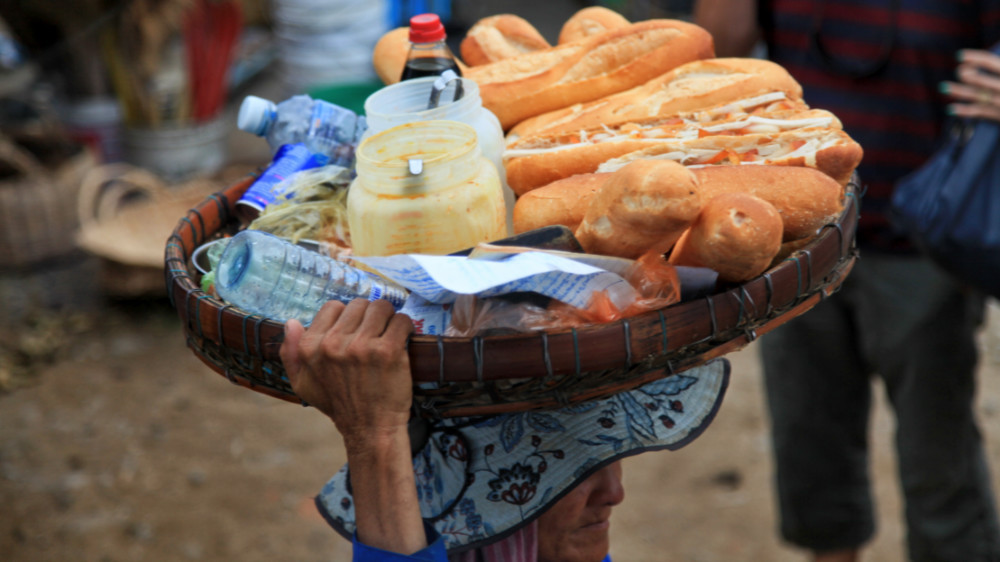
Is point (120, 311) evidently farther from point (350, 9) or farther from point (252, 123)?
point (252, 123)

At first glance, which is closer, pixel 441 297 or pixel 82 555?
pixel 441 297

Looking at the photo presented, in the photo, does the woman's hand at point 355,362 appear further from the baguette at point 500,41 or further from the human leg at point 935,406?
the human leg at point 935,406

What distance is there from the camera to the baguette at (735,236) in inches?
38.4

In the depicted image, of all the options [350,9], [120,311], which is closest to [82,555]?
[120,311]

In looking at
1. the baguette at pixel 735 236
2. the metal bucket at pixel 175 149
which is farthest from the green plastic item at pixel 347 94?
the baguette at pixel 735 236

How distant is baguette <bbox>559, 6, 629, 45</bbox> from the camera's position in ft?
5.27

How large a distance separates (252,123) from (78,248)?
4.49 metres

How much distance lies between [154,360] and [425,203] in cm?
374

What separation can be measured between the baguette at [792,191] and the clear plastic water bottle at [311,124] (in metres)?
0.68

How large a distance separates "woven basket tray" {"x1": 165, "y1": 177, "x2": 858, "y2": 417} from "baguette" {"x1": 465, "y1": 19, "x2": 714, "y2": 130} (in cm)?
50

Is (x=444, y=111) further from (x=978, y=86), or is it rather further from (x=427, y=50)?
(x=978, y=86)

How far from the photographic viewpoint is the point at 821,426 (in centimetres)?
281

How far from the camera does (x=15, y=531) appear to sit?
3.31 m

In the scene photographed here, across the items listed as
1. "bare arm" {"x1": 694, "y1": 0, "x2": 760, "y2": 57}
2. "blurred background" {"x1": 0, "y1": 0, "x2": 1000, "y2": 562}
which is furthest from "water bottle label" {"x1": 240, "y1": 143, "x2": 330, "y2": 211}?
"blurred background" {"x1": 0, "y1": 0, "x2": 1000, "y2": 562}
